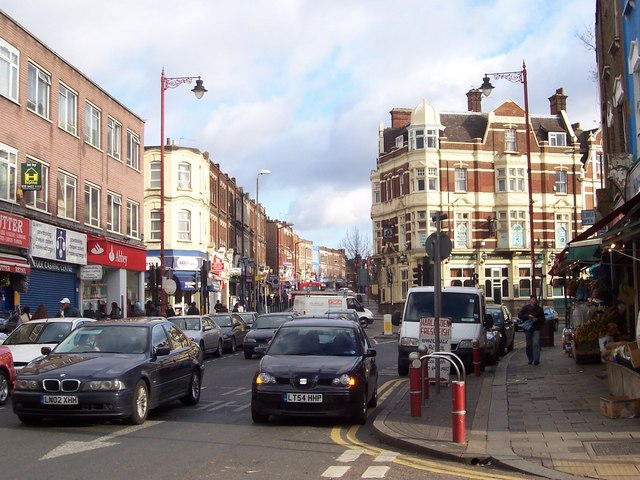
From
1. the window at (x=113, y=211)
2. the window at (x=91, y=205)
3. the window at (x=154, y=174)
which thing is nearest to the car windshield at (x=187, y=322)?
the window at (x=91, y=205)

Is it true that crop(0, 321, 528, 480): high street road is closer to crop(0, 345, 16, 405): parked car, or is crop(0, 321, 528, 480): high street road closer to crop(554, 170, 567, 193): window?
crop(0, 345, 16, 405): parked car

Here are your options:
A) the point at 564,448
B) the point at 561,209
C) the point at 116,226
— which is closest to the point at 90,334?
the point at 564,448

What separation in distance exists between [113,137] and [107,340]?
25472 mm

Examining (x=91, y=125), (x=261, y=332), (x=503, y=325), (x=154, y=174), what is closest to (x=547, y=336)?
(x=503, y=325)

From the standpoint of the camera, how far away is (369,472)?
324 inches

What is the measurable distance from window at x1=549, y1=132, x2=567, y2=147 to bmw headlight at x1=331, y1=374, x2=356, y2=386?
55.7 meters

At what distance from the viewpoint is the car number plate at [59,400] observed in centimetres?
1062

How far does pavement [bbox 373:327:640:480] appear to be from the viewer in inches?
331

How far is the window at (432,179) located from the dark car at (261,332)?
35.3m

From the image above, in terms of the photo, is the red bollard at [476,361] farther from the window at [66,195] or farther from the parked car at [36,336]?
the window at [66,195]

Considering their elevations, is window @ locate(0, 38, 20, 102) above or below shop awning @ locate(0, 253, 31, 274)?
above

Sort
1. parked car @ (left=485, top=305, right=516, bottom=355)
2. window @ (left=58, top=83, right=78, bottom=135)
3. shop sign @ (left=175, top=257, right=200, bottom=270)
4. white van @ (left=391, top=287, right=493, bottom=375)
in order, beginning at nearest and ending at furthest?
white van @ (left=391, top=287, right=493, bottom=375), parked car @ (left=485, top=305, right=516, bottom=355), window @ (left=58, top=83, right=78, bottom=135), shop sign @ (left=175, top=257, right=200, bottom=270)

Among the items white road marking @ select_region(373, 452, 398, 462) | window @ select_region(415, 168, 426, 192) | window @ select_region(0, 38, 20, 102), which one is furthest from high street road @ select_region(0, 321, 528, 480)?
window @ select_region(415, 168, 426, 192)

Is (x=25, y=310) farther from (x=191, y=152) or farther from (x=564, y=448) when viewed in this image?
(x=191, y=152)
